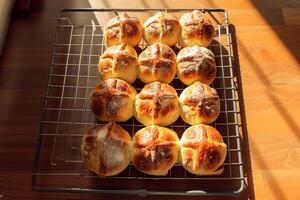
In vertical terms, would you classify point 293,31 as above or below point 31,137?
above

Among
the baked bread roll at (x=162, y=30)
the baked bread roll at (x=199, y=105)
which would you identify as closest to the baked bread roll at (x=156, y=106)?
the baked bread roll at (x=199, y=105)

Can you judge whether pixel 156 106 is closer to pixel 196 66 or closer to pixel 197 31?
pixel 196 66

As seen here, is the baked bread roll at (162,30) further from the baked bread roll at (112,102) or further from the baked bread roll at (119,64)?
the baked bread roll at (112,102)

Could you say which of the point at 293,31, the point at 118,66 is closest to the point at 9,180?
the point at 118,66

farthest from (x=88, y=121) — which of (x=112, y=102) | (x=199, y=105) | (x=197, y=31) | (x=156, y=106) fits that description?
(x=197, y=31)

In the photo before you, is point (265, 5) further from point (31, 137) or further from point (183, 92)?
point (31, 137)

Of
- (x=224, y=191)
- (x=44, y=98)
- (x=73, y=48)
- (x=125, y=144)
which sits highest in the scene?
(x=73, y=48)
